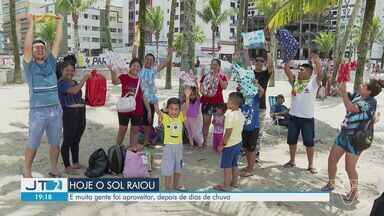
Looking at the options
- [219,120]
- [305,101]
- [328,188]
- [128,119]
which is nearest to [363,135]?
[328,188]

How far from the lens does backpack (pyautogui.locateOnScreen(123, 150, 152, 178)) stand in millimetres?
5801

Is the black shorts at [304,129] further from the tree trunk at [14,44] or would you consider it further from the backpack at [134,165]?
the tree trunk at [14,44]

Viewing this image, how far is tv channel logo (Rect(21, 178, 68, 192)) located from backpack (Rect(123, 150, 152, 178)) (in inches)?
34.0

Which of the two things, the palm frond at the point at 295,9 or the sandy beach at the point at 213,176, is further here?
the palm frond at the point at 295,9

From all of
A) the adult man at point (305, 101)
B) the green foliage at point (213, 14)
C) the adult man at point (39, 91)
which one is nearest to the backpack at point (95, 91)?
the adult man at point (39, 91)

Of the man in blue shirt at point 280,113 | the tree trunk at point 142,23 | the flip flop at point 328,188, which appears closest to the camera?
the flip flop at point 328,188

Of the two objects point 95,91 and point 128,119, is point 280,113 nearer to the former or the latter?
point 128,119

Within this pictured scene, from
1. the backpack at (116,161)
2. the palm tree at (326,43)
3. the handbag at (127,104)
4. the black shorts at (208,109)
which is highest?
the palm tree at (326,43)

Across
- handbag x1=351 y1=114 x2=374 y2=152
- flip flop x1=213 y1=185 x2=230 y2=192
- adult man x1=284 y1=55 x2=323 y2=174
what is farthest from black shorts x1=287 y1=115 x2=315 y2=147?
flip flop x1=213 y1=185 x2=230 y2=192

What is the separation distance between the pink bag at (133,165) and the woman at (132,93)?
111cm

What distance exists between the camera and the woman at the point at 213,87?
23.6ft

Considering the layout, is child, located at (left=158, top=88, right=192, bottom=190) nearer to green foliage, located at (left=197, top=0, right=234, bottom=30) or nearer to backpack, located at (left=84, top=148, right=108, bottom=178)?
backpack, located at (left=84, top=148, right=108, bottom=178)

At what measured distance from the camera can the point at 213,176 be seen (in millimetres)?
6215

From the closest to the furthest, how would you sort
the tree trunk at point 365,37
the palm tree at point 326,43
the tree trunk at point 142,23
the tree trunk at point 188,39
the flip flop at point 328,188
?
the flip flop at point 328,188
the tree trunk at point 365,37
the tree trunk at point 188,39
the tree trunk at point 142,23
the palm tree at point 326,43
